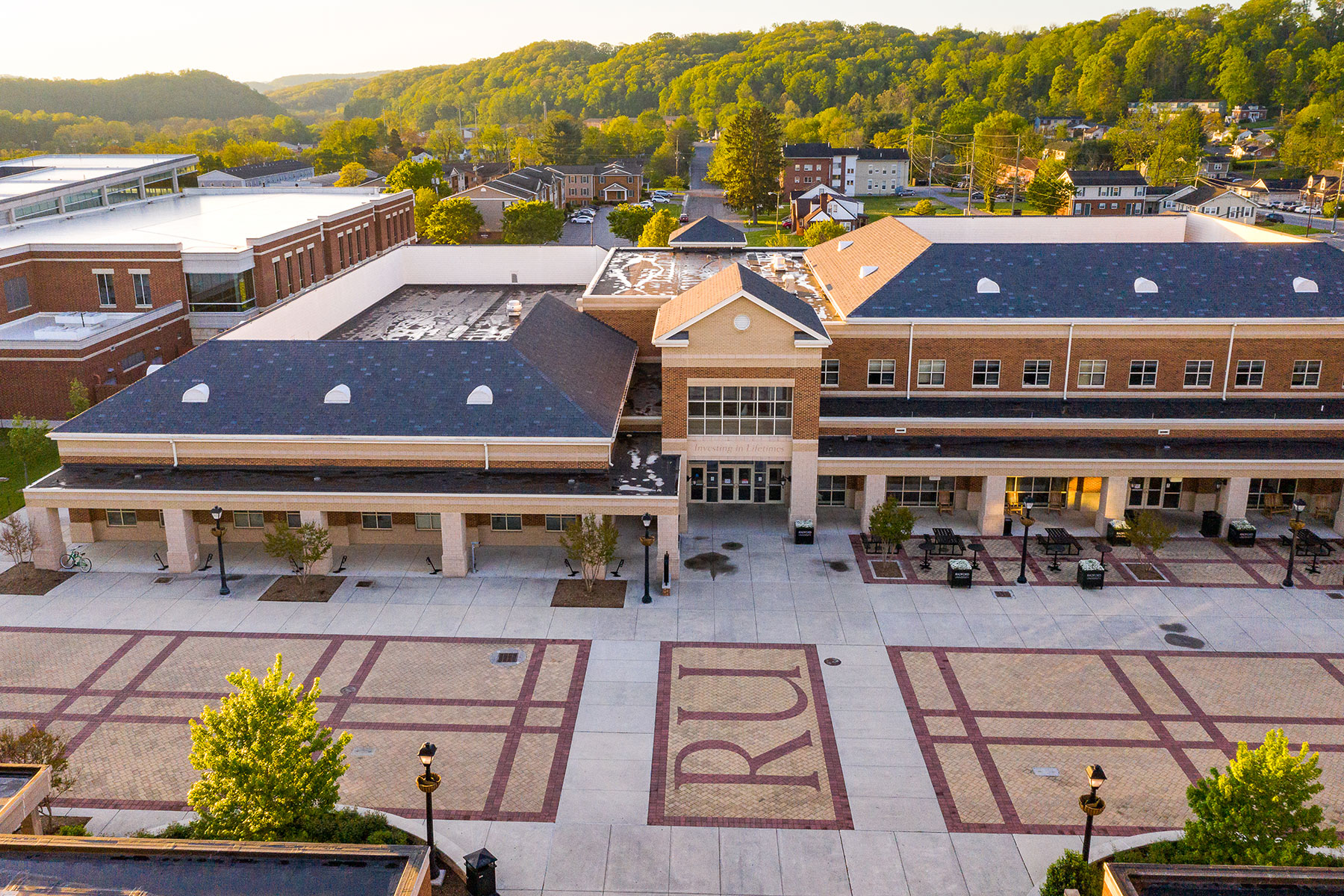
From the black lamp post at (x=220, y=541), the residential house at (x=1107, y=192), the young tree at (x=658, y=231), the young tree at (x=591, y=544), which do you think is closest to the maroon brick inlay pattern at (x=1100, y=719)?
the young tree at (x=591, y=544)

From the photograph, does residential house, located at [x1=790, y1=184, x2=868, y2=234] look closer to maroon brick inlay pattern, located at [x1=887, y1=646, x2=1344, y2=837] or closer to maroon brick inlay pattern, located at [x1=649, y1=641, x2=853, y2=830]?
maroon brick inlay pattern, located at [x1=887, y1=646, x2=1344, y2=837]

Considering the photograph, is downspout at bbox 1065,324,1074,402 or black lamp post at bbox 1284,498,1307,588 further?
downspout at bbox 1065,324,1074,402

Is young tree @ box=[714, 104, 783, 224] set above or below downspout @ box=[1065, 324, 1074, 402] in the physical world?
above

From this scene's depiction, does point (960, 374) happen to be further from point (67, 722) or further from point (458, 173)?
point (458, 173)

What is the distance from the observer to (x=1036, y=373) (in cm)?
4331

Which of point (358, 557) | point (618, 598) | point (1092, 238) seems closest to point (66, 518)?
point (358, 557)

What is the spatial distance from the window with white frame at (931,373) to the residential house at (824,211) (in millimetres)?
85008

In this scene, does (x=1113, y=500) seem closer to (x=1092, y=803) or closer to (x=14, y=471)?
(x=1092, y=803)

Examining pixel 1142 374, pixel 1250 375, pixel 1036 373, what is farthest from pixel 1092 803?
pixel 1250 375

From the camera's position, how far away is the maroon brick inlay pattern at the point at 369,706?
2406 cm

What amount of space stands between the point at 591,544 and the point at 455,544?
5268 mm

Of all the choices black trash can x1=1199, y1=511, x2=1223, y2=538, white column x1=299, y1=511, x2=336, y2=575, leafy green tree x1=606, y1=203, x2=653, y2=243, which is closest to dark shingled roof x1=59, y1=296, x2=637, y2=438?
white column x1=299, y1=511, x2=336, y2=575

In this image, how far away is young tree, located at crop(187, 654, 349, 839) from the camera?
18.8 metres

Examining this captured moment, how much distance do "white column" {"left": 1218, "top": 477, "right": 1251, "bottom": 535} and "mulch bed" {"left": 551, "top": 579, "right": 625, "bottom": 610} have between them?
24356mm
